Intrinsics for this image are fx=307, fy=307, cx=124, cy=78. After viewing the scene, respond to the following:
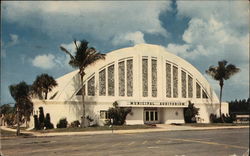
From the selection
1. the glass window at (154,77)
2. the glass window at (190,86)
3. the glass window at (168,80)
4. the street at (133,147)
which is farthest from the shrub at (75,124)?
the glass window at (190,86)

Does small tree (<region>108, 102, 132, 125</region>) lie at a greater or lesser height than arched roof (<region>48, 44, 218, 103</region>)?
lesser

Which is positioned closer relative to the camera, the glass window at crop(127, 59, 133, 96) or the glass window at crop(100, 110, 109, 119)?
the glass window at crop(100, 110, 109, 119)

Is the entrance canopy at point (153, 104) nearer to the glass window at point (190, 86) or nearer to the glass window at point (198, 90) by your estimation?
the glass window at point (190, 86)

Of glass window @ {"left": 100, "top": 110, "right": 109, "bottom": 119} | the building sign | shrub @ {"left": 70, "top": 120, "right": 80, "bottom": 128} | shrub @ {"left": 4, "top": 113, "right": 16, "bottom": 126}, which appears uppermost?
the building sign

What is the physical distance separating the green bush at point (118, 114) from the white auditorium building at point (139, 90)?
942mm

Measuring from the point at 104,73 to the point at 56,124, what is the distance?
31.6 feet

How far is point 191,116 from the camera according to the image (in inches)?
1873

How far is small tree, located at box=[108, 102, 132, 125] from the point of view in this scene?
1593 inches

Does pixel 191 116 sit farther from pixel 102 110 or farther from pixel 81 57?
pixel 81 57

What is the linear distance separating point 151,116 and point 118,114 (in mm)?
7959

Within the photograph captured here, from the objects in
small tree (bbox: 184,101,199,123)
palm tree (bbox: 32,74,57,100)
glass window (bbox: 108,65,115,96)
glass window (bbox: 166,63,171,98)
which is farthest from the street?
glass window (bbox: 166,63,171,98)

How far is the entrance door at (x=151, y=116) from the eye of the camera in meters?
46.1

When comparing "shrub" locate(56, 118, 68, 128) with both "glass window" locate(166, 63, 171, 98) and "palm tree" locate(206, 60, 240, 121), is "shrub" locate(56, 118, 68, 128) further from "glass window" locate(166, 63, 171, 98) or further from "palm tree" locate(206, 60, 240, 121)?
"palm tree" locate(206, 60, 240, 121)

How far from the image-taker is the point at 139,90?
149 feet
